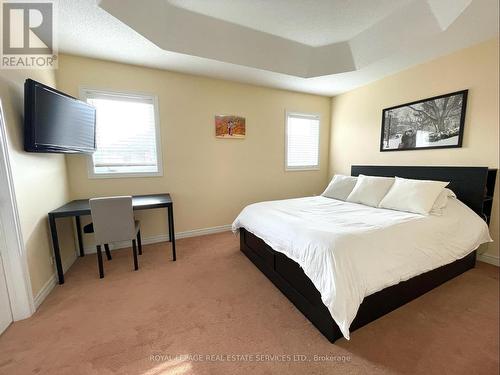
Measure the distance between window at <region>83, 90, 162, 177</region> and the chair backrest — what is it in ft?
2.96

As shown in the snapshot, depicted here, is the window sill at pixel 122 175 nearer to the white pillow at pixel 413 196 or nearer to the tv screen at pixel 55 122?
the tv screen at pixel 55 122

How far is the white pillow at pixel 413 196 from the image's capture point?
7.32 feet

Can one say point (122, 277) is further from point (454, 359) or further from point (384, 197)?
point (384, 197)

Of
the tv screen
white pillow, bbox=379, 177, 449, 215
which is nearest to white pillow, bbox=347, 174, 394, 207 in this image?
white pillow, bbox=379, 177, 449, 215

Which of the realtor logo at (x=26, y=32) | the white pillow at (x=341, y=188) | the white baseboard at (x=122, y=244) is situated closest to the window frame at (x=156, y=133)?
the realtor logo at (x=26, y=32)

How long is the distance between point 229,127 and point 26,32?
241cm

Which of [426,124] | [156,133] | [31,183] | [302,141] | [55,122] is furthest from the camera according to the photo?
[302,141]

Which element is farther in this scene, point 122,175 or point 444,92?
point 122,175

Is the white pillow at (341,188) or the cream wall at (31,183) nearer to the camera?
the cream wall at (31,183)

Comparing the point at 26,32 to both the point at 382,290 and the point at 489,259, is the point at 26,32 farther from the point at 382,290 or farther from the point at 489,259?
the point at 489,259

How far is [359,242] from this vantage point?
1.55 metres

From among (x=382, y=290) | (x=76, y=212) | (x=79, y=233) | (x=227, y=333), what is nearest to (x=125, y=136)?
(x=76, y=212)

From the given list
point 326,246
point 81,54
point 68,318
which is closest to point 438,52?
point 326,246

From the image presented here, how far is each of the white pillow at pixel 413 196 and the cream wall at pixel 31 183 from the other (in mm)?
3675
